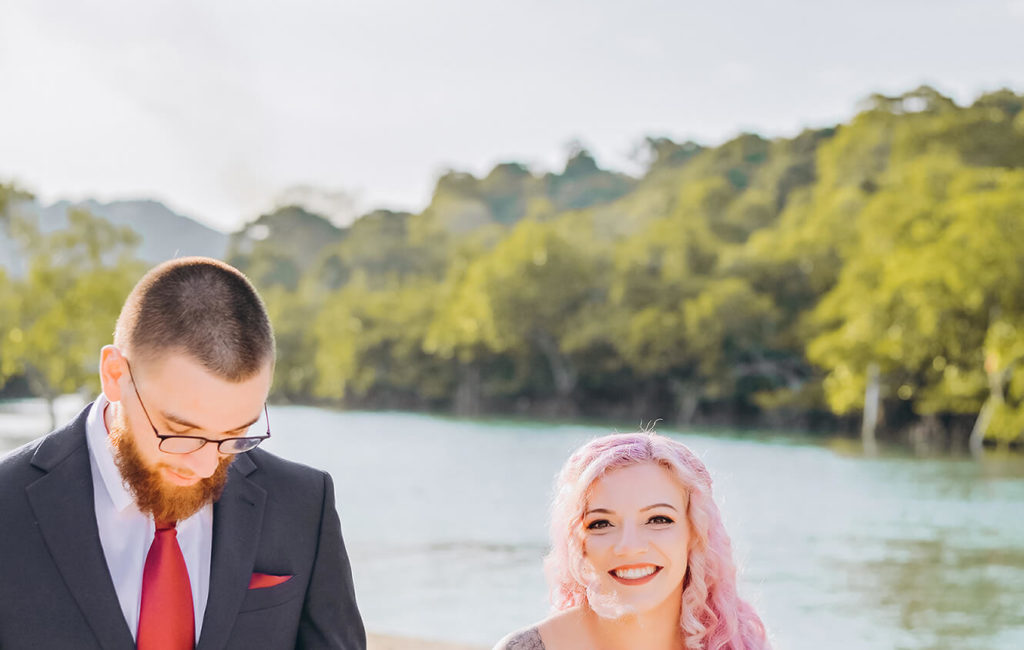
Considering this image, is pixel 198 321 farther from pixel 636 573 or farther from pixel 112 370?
pixel 636 573

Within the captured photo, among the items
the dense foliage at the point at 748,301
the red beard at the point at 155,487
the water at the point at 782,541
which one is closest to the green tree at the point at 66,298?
the water at the point at 782,541

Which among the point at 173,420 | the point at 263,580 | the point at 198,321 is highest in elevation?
the point at 198,321

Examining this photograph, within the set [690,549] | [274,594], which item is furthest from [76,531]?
[690,549]

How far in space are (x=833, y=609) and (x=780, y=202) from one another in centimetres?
3912

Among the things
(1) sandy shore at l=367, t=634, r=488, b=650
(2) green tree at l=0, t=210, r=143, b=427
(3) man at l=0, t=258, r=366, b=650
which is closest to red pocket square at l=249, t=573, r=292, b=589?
(3) man at l=0, t=258, r=366, b=650

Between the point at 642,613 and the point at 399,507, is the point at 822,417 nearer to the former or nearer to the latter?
the point at 399,507

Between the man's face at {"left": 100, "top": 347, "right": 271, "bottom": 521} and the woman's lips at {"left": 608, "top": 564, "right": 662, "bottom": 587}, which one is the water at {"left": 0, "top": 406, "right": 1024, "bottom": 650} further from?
the man's face at {"left": 100, "top": 347, "right": 271, "bottom": 521}

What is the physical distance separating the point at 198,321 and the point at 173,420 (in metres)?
0.15

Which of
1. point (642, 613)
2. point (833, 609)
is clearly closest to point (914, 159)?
point (833, 609)

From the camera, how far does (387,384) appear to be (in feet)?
164

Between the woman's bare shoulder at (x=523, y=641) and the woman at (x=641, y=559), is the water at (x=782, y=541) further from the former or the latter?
the woman's bare shoulder at (x=523, y=641)

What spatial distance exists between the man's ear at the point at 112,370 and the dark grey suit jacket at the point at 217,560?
14 cm

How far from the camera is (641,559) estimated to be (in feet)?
6.64

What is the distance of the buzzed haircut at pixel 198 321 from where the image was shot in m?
1.74
